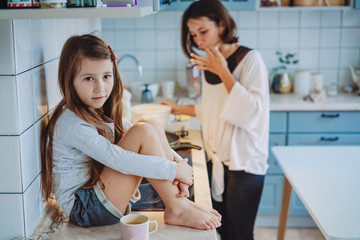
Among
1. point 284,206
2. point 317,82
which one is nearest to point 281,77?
point 317,82

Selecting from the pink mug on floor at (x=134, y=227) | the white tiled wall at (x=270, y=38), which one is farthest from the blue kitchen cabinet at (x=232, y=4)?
the pink mug on floor at (x=134, y=227)

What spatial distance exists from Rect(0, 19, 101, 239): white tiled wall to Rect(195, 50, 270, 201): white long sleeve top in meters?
0.90

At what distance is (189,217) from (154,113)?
0.95m

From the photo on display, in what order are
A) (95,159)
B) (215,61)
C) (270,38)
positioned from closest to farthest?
(95,159), (215,61), (270,38)

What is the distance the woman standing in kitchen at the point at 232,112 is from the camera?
2.32 m

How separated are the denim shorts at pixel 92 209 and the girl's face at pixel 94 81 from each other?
28 cm

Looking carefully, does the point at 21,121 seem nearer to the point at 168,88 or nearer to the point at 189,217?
the point at 189,217

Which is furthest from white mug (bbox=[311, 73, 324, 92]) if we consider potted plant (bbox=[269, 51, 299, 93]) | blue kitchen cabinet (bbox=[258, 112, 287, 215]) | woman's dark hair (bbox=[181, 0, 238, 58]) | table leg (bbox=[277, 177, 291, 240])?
woman's dark hair (bbox=[181, 0, 238, 58])

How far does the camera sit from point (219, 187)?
2.42 m

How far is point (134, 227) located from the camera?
1.48 metres

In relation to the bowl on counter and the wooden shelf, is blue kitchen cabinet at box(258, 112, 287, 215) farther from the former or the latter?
the wooden shelf

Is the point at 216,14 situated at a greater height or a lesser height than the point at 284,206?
greater

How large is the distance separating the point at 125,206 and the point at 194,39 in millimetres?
1028

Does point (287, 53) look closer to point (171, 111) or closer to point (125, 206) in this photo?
point (171, 111)
